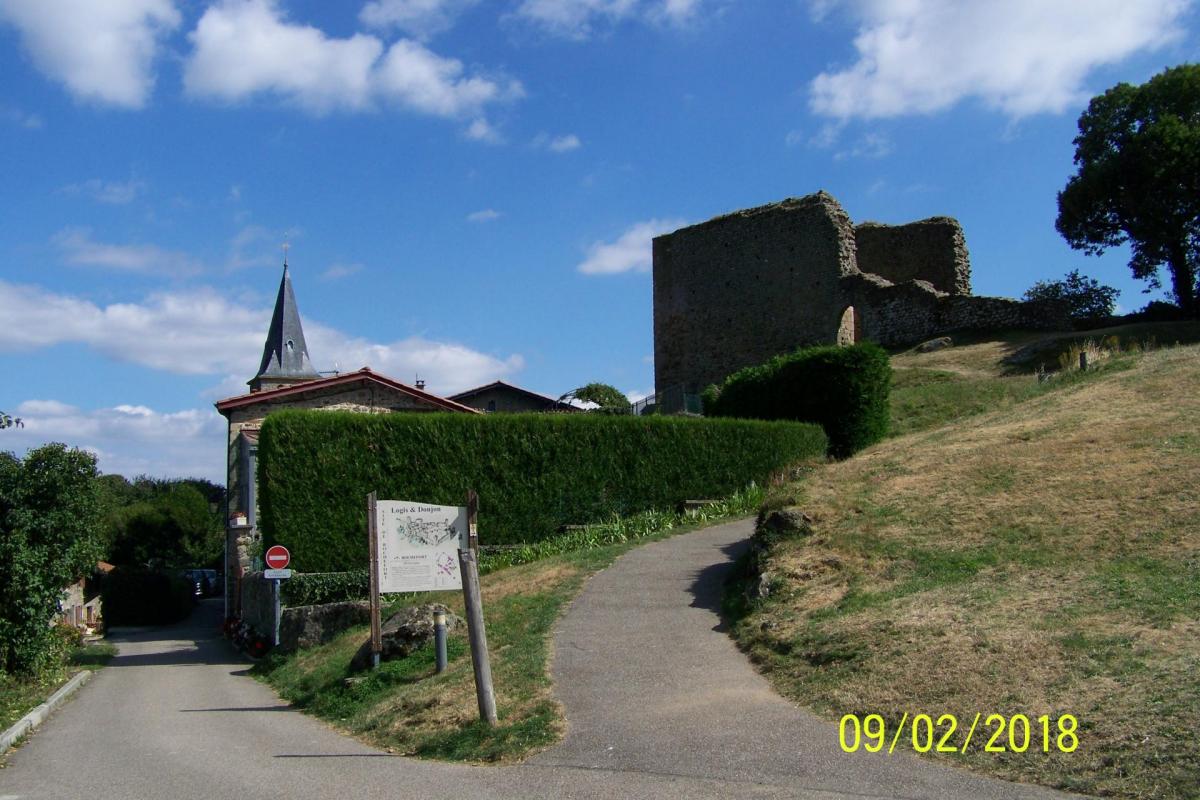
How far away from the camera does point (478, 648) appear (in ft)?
30.2

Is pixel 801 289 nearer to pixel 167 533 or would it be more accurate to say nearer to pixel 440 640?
pixel 440 640

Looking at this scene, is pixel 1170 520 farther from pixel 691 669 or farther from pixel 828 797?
pixel 828 797

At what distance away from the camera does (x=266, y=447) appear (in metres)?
17.3

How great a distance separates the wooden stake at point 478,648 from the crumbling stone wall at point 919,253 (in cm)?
3154

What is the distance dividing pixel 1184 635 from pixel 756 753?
136 inches

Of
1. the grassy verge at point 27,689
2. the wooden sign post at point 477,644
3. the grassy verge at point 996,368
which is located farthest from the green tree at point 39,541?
the grassy verge at point 996,368

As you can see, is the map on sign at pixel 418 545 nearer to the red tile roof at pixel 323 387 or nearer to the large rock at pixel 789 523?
the large rock at pixel 789 523

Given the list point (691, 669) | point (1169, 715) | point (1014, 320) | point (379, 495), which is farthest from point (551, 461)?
point (1014, 320)

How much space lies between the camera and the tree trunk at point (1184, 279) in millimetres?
35750

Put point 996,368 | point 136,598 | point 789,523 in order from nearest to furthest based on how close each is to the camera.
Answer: point 789,523 → point 996,368 → point 136,598

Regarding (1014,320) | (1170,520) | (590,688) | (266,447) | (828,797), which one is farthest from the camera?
(1014,320)

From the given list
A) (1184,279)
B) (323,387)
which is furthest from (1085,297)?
(323,387)
